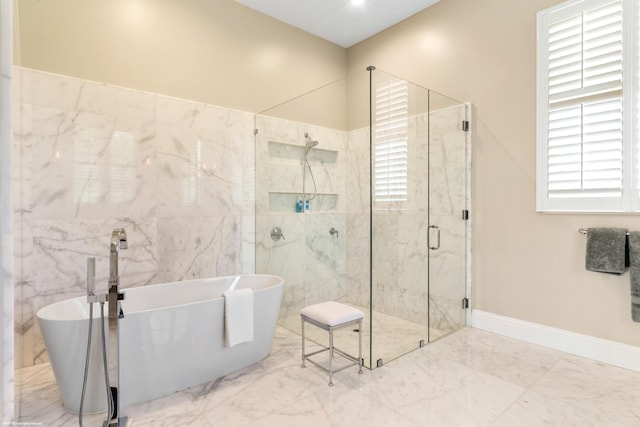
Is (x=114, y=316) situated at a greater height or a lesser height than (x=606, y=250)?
lesser

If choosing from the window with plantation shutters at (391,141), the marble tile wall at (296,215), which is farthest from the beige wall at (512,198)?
the marble tile wall at (296,215)

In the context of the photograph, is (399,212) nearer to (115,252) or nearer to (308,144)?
(308,144)

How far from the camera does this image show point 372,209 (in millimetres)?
2814

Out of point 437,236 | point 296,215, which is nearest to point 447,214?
point 437,236

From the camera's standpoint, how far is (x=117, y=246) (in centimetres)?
173

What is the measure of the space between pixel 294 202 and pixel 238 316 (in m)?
1.50

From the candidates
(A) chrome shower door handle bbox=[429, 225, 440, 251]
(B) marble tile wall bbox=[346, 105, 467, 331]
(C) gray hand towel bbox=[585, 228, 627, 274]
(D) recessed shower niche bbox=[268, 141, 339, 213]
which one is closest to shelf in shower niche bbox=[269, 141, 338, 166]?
(D) recessed shower niche bbox=[268, 141, 339, 213]

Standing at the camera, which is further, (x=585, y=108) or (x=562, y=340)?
(x=562, y=340)

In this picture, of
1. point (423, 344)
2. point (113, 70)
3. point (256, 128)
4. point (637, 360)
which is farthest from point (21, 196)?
point (637, 360)

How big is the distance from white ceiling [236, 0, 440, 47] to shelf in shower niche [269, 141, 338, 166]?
1377mm

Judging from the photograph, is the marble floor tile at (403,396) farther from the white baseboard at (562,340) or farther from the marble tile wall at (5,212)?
the marble tile wall at (5,212)

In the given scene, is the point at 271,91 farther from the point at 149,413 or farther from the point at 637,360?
the point at 637,360

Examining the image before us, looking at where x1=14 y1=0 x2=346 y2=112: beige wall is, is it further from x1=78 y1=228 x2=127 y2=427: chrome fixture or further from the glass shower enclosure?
x1=78 y1=228 x2=127 y2=427: chrome fixture

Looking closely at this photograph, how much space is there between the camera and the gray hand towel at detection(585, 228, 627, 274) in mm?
2326
